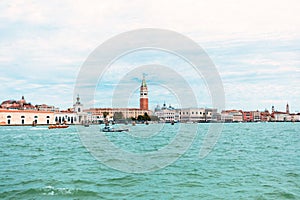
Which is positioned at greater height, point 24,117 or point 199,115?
point 199,115

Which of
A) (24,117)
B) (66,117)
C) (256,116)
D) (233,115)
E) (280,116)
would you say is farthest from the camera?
(280,116)

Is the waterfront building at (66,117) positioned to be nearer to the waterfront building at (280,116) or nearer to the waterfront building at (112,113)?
the waterfront building at (112,113)

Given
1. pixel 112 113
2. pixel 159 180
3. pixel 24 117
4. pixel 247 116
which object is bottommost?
pixel 159 180

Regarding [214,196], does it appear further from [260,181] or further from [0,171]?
[0,171]

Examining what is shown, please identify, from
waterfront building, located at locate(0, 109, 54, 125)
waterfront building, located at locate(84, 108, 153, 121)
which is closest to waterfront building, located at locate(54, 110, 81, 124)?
waterfront building, located at locate(0, 109, 54, 125)

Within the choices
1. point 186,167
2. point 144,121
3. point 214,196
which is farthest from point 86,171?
point 144,121

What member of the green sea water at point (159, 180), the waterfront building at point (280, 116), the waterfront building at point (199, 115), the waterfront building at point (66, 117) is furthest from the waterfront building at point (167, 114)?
the green sea water at point (159, 180)

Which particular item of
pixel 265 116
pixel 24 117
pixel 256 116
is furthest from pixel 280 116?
pixel 24 117

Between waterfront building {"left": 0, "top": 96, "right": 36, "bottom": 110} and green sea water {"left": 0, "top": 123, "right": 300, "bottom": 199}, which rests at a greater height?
waterfront building {"left": 0, "top": 96, "right": 36, "bottom": 110}

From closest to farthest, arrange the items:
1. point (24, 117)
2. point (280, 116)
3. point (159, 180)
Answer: point (159, 180) < point (24, 117) < point (280, 116)

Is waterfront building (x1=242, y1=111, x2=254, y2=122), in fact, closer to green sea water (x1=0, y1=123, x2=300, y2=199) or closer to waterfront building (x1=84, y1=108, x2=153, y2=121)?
waterfront building (x1=84, y1=108, x2=153, y2=121)

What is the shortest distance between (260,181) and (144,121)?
75.7 meters

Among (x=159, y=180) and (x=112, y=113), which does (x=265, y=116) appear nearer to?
(x=112, y=113)

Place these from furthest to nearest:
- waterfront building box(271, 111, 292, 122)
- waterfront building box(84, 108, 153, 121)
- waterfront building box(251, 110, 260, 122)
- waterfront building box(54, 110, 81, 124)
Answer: waterfront building box(271, 111, 292, 122) < waterfront building box(251, 110, 260, 122) < waterfront building box(84, 108, 153, 121) < waterfront building box(54, 110, 81, 124)
